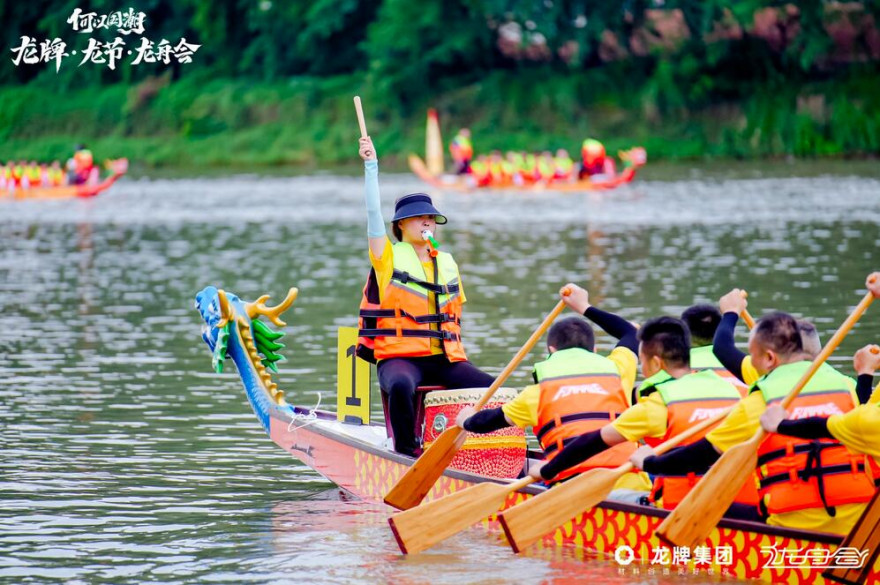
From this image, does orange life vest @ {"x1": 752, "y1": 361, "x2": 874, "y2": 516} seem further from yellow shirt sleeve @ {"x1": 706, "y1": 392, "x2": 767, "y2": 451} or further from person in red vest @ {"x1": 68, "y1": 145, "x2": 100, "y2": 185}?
person in red vest @ {"x1": 68, "y1": 145, "x2": 100, "y2": 185}

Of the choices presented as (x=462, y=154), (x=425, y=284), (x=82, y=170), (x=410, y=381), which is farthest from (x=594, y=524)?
(x=82, y=170)

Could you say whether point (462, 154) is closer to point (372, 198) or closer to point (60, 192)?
point (60, 192)

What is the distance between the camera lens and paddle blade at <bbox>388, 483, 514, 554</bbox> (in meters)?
7.72

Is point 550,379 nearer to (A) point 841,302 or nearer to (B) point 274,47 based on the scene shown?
(A) point 841,302

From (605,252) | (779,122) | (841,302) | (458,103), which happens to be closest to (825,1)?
(779,122)

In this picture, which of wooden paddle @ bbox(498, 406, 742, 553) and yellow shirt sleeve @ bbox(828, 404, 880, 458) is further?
wooden paddle @ bbox(498, 406, 742, 553)

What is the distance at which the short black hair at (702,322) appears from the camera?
782cm

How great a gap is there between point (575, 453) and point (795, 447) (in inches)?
41.5

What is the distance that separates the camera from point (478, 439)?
860 cm

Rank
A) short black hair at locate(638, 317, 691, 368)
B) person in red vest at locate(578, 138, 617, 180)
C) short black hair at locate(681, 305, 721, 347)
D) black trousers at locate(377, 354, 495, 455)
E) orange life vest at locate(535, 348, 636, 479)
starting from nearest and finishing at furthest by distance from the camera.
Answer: short black hair at locate(638, 317, 691, 368) < orange life vest at locate(535, 348, 636, 479) < short black hair at locate(681, 305, 721, 347) < black trousers at locate(377, 354, 495, 455) < person in red vest at locate(578, 138, 617, 180)

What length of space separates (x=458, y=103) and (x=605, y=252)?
103 ft

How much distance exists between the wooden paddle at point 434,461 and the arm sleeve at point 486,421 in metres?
0.29

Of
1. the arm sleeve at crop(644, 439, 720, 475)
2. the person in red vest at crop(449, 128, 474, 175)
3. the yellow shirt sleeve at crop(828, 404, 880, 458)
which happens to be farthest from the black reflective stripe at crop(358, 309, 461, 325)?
the person in red vest at crop(449, 128, 474, 175)

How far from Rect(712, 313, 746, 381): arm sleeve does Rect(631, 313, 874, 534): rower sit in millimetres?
629
